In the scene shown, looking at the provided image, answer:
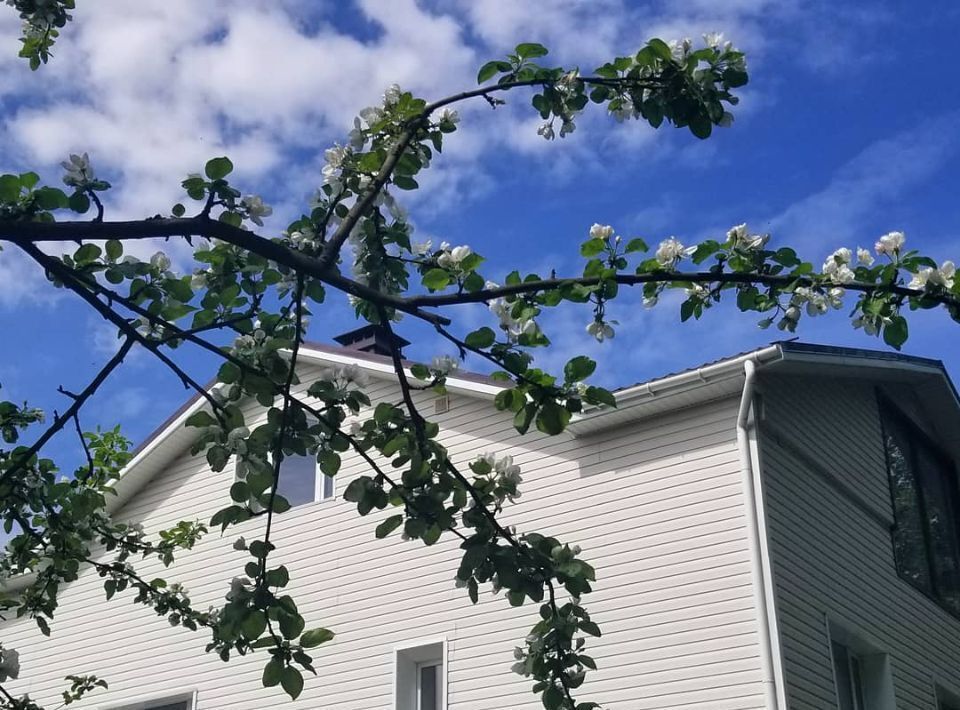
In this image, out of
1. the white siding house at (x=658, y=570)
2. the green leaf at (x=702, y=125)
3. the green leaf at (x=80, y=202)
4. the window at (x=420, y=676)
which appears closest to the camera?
the green leaf at (x=80, y=202)

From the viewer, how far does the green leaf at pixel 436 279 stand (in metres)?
3.96

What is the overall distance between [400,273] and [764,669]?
5.78m

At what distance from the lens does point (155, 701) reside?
1281cm

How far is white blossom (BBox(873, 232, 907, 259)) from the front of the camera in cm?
389

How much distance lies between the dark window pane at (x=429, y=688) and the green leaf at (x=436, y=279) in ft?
25.4

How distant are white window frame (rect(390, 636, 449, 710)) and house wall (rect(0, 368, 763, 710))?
0.21 ft

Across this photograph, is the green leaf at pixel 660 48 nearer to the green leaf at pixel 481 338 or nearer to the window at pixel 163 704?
the green leaf at pixel 481 338

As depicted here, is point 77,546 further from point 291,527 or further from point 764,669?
point 291,527

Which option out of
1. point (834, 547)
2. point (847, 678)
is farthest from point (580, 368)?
point (847, 678)

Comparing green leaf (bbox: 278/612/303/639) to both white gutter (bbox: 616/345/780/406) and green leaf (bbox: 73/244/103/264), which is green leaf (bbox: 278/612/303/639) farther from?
white gutter (bbox: 616/345/780/406)

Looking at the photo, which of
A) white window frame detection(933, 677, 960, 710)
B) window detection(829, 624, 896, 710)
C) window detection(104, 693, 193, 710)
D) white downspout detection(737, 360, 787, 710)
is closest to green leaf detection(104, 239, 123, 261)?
white downspout detection(737, 360, 787, 710)

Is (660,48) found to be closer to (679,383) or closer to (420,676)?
(679,383)

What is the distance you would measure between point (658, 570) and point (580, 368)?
6356 millimetres

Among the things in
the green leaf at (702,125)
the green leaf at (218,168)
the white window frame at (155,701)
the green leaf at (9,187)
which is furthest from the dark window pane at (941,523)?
the green leaf at (9,187)
